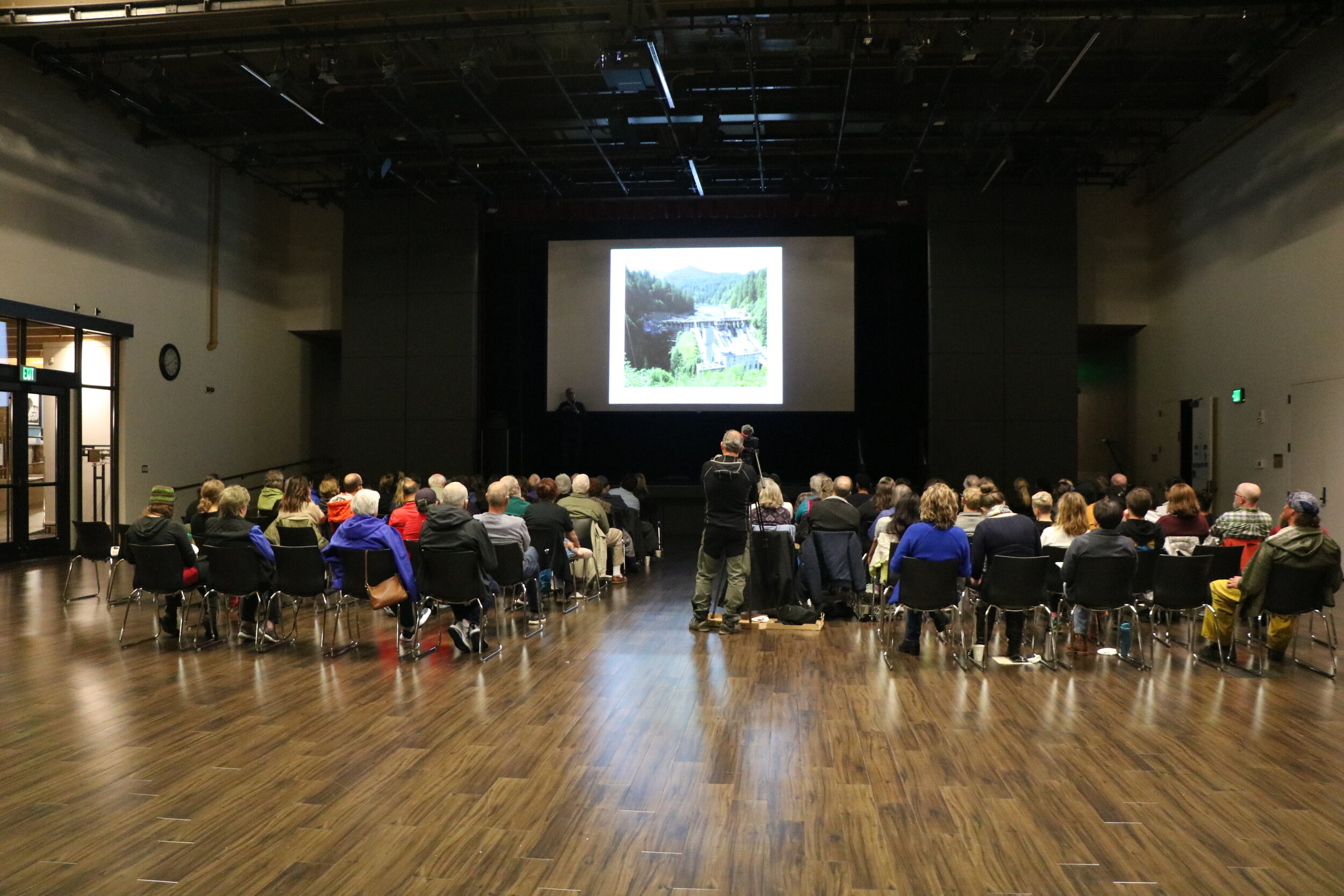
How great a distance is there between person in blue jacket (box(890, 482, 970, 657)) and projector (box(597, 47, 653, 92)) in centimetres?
591

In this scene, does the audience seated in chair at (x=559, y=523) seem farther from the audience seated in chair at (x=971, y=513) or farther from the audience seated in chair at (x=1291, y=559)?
the audience seated in chair at (x=1291, y=559)

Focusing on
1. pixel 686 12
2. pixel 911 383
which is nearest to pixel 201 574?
pixel 686 12

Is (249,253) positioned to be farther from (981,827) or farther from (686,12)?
(981,827)

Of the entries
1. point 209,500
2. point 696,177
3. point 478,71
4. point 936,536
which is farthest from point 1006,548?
point 696,177

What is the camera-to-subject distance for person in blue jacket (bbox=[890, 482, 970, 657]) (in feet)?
18.4

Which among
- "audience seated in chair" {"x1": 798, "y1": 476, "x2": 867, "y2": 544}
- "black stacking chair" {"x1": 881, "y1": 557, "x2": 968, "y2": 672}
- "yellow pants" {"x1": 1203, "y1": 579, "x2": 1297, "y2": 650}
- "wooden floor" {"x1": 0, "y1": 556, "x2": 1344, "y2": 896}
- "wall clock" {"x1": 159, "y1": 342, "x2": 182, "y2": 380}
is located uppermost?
"wall clock" {"x1": 159, "y1": 342, "x2": 182, "y2": 380}

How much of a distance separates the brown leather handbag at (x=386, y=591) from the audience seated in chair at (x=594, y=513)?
8.02ft

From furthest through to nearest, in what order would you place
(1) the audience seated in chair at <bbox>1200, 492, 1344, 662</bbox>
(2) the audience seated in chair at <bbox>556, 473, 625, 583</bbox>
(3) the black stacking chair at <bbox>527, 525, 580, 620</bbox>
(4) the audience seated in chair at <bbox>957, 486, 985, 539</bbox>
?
(2) the audience seated in chair at <bbox>556, 473, 625, 583</bbox> < (3) the black stacking chair at <bbox>527, 525, 580, 620</bbox> < (4) the audience seated in chair at <bbox>957, 486, 985, 539</bbox> < (1) the audience seated in chair at <bbox>1200, 492, 1344, 662</bbox>

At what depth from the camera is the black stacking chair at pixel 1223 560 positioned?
6086 mm

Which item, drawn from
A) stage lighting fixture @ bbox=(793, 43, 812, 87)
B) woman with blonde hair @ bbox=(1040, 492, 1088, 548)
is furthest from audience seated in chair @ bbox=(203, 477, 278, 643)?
stage lighting fixture @ bbox=(793, 43, 812, 87)

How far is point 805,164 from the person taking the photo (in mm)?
13953

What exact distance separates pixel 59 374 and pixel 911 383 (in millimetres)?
12234

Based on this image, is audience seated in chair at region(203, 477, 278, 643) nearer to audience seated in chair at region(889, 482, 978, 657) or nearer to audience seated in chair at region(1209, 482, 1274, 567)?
audience seated in chair at region(889, 482, 978, 657)

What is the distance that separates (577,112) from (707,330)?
395 cm
